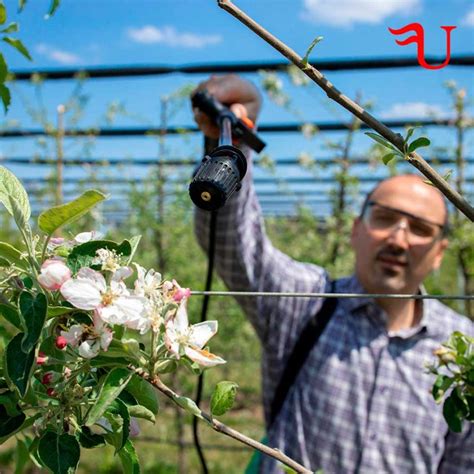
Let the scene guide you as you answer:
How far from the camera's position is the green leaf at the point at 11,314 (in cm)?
58

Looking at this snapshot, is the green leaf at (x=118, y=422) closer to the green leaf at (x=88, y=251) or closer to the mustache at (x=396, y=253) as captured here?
the green leaf at (x=88, y=251)

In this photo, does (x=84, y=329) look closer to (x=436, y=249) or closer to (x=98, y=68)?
(x=436, y=249)

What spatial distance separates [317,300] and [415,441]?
42cm

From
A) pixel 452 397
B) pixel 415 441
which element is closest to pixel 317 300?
pixel 415 441

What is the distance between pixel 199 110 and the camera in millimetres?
1385

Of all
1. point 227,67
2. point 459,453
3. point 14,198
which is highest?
point 227,67

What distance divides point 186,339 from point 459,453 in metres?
1.44

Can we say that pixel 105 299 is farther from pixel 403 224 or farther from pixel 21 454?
pixel 403 224

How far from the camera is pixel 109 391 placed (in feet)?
1.70

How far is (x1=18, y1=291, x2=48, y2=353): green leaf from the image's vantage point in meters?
0.51

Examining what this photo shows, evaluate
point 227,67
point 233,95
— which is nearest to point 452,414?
point 233,95

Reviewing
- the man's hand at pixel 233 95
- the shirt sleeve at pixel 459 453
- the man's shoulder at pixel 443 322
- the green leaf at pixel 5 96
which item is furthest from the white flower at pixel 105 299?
the man's shoulder at pixel 443 322

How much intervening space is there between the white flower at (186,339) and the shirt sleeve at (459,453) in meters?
1.33

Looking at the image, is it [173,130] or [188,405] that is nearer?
[188,405]
